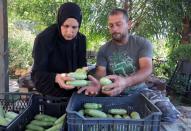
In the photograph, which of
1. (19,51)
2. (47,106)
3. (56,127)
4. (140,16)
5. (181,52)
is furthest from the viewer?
(19,51)

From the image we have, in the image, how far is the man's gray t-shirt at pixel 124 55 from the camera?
134 inches

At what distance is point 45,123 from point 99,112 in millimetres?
514

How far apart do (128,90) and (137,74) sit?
0.83ft

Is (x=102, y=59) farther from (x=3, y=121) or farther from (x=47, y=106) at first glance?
(x=3, y=121)

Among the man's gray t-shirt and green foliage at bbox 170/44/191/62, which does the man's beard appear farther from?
green foliage at bbox 170/44/191/62

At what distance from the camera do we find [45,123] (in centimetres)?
262

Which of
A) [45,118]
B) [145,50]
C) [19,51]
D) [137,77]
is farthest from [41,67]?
[19,51]

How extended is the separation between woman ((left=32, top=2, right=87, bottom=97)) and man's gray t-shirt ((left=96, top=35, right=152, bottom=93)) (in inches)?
12.9

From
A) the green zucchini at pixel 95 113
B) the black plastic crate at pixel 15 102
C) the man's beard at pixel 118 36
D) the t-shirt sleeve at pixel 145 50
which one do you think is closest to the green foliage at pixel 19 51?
the man's beard at pixel 118 36

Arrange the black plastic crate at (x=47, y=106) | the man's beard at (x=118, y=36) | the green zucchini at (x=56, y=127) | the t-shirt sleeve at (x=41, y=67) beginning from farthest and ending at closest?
the man's beard at (x=118, y=36) < the t-shirt sleeve at (x=41, y=67) < the black plastic crate at (x=47, y=106) < the green zucchini at (x=56, y=127)

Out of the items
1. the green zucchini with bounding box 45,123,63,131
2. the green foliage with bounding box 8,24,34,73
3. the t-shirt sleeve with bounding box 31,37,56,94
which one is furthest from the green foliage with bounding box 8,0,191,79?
the green zucchini with bounding box 45,123,63,131

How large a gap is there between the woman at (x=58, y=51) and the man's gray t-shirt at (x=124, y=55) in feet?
1.07

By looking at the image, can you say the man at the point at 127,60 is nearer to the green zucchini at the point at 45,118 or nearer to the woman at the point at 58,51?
the woman at the point at 58,51

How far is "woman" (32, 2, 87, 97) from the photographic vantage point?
2955mm
